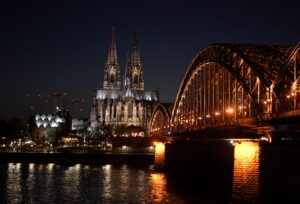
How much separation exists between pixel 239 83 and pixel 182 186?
18.5 m

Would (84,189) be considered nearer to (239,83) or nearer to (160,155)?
(239,83)

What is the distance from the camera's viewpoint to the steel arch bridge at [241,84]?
37750mm

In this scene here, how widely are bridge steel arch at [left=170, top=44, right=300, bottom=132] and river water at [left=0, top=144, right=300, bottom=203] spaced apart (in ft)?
11.9

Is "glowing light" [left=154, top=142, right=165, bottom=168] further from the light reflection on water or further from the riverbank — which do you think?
the riverbank

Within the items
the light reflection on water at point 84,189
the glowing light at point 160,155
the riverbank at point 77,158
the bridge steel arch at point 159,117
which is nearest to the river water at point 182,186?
the light reflection on water at point 84,189

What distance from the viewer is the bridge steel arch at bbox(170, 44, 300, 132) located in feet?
125

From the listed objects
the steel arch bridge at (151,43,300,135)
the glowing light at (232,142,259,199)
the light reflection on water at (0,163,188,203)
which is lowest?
the light reflection on water at (0,163,188,203)

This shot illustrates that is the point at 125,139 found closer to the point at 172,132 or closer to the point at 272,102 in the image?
the point at 172,132

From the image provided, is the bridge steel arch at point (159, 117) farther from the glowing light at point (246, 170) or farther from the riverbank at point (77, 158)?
the glowing light at point (246, 170)

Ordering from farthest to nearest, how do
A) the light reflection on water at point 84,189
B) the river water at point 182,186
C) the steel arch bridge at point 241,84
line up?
1. the light reflection on water at point 84,189
2. the river water at point 182,186
3. the steel arch bridge at point 241,84

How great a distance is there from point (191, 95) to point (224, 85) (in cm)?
1693

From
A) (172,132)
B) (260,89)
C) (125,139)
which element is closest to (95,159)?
(125,139)

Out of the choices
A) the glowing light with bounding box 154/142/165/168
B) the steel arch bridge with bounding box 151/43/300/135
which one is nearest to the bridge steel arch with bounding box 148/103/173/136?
the glowing light with bounding box 154/142/165/168

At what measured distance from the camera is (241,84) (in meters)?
45.3
